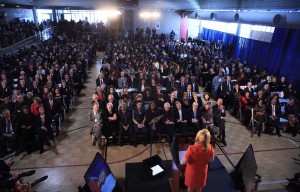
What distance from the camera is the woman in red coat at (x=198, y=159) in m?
3.39

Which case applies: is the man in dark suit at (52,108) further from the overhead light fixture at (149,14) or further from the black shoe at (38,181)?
the overhead light fixture at (149,14)

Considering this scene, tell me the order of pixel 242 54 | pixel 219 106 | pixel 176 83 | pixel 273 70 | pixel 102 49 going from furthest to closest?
pixel 102 49, pixel 242 54, pixel 273 70, pixel 176 83, pixel 219 106

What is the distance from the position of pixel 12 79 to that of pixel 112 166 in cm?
686

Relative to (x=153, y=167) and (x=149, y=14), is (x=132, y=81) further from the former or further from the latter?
(x=149, y=14)

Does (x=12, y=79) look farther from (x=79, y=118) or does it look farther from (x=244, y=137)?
(x=244, y=137)

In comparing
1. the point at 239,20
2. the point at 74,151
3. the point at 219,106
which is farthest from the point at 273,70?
the point at 74,151

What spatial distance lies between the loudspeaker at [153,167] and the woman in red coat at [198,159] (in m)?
1.12

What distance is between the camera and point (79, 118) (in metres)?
8.34

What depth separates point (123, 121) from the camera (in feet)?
21.8

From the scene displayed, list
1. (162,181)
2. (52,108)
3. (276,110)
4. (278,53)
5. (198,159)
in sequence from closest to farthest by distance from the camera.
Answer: (198,159)
(162,181)
(52,108)
(276,110)
(278,53)

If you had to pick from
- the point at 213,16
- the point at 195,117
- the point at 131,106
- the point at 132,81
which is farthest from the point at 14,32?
the point at 195,117

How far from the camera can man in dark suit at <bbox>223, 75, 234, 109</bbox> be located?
9242 millimetres

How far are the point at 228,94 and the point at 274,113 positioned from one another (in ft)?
6.56

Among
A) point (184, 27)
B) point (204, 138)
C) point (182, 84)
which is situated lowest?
point (182, 84)
